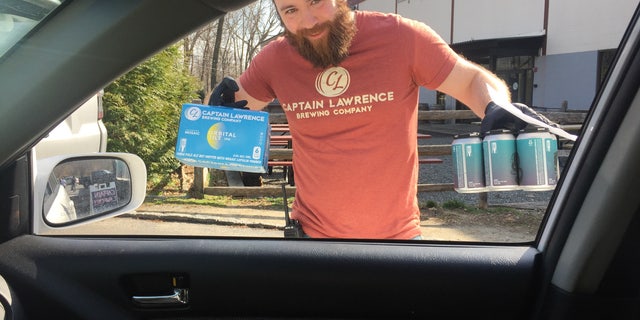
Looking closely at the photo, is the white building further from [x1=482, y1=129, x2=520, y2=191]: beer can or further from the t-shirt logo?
the t-shirt logo

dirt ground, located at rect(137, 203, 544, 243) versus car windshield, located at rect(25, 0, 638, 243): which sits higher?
car windshield, located at rect(25, 0, 638, 243)

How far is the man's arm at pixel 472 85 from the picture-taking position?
1.93 m

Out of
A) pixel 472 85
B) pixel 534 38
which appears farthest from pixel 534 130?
pixel 534 38

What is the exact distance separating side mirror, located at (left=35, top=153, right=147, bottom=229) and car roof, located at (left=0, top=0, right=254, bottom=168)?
0.49 m

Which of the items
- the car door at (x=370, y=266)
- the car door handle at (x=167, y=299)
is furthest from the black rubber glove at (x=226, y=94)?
the car door handle at (x=167, y=299)

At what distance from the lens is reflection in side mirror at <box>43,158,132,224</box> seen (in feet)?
5.63

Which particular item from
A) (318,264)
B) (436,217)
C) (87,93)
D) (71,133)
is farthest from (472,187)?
(436,217)

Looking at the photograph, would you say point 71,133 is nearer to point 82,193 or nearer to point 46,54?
point 82,193

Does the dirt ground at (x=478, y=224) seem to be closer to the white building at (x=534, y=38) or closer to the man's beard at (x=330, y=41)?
the white building at (x=534, y=38)

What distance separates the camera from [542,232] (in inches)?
67.8

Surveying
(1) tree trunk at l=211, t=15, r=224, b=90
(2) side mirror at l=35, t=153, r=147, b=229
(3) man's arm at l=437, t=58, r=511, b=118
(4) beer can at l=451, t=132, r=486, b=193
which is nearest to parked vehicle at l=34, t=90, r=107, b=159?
(2) side mirror at l=35, t=153, r=147, b=229

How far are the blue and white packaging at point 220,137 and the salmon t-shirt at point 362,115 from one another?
1.23ft

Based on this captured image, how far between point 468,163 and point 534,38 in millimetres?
4776

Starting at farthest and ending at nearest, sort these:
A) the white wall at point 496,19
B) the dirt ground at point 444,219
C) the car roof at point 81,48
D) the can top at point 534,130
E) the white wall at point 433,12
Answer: the white wall at point 496,19
the white wall at point 433,12
the dirt ground at point 444,219
the can top at point 534,130
the car roof at point 81,48
